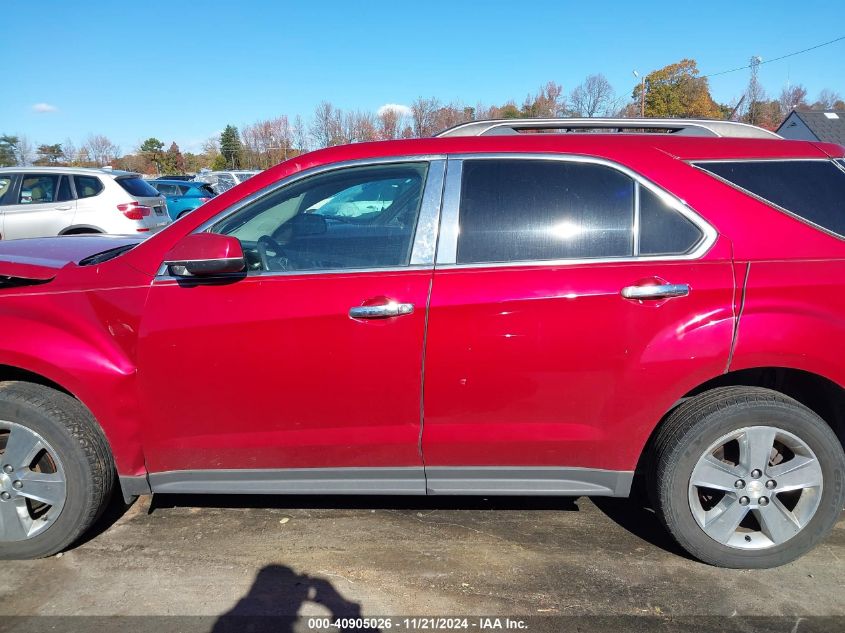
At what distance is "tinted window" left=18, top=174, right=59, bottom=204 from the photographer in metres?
9.21

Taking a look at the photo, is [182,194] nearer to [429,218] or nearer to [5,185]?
[5,185]

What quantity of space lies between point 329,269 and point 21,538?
73.8 inches

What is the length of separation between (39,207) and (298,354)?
8.51 meters

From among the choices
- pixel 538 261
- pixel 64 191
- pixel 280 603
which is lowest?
pixel 280 603

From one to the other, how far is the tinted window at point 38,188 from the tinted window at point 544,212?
8.85m

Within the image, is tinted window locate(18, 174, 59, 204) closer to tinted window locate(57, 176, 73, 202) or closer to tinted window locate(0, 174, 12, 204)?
tinted window locate(57, 176, 73, 202)

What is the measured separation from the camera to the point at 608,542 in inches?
119

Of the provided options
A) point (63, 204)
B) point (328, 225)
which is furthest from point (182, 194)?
point (328, 225)

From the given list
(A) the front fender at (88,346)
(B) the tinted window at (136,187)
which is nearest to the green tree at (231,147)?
(B) the tinted window at (136,187)

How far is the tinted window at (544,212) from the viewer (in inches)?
103

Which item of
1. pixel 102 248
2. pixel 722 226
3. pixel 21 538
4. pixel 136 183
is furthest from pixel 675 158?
pixel 136 183

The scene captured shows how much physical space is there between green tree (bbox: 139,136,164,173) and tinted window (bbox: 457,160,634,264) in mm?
70456

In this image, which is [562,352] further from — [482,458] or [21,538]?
[21,538]

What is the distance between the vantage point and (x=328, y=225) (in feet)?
9.61
